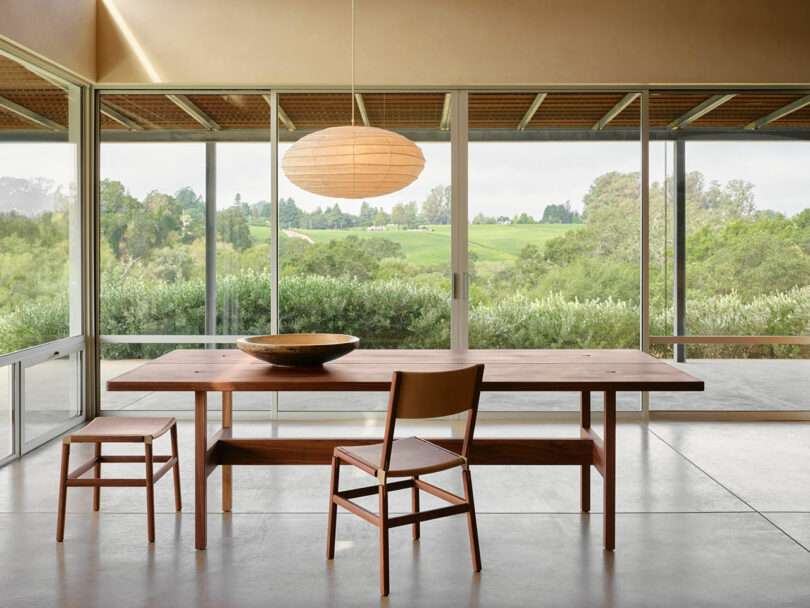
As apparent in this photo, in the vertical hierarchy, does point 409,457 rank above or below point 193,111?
below

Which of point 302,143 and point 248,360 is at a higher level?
Answer: point 302,143

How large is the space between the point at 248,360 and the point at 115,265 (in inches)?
107

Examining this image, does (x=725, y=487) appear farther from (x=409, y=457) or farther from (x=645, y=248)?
(x=645, y=248)

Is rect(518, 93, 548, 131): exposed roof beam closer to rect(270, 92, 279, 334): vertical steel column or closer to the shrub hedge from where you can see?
the shrub hedge

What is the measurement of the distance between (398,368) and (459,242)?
2593mm

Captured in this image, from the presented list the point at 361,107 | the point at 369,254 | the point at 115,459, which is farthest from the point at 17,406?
the point at 361,107

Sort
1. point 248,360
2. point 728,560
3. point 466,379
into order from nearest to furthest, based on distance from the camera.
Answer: point 466,379 < point 728,560 < point 248,360

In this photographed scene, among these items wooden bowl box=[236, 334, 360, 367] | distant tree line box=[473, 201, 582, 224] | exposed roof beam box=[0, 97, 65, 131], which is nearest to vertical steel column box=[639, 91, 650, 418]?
distant tree line box=[473, 201, 582, 224]

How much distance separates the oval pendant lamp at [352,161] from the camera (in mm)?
3762

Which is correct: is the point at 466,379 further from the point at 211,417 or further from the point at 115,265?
the point at 115,265

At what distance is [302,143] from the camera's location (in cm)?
384

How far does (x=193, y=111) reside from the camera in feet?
19.6

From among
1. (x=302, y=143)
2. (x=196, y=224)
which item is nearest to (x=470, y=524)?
(x=302, y=143)

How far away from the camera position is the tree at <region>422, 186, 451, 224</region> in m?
6.03
